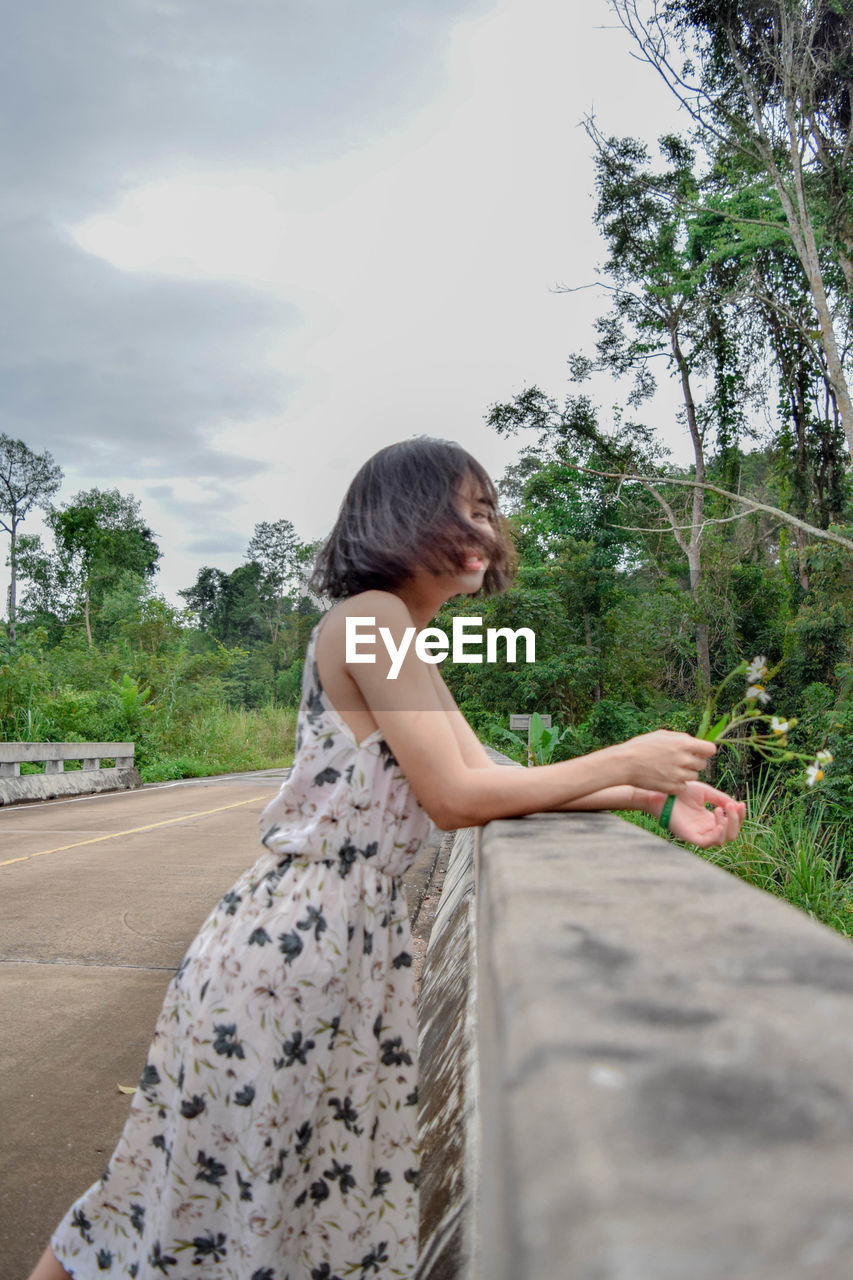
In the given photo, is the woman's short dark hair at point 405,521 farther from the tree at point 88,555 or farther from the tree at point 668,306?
the tree at point 88,555

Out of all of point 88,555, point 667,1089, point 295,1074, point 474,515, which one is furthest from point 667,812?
point 88,555

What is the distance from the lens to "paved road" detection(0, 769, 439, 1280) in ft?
9.10

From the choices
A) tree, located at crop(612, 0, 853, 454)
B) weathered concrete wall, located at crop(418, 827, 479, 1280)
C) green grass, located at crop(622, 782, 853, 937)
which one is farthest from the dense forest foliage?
weathered concrete wall, located at crop(418, 827, 479, 1280)

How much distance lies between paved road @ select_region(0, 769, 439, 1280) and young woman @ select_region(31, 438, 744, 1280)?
95 centimetres

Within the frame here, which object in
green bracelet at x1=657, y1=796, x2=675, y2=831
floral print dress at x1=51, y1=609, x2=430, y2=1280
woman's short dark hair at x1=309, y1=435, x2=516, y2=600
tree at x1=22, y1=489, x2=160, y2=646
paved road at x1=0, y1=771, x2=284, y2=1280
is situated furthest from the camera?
tree at x1=22, y1=489, x2=160, y2=646

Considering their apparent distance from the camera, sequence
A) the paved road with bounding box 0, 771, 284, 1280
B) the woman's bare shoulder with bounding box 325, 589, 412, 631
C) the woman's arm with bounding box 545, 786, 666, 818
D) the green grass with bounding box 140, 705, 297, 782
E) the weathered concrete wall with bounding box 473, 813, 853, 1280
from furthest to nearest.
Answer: the green grass with bounding box 140, 705, 297, 782, the paved road with bounding box 0, 771, 284, 1280, the woman's arm with bounding box 545, 786, 666, 818, the woman's bare shoulder with bounding box 325, 589, 412, 631, the weathered concrete wall with bounding box 473, 813, 853, 1280

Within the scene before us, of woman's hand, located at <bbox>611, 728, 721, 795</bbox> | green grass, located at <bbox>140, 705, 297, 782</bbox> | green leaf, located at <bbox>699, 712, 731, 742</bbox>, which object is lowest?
green grass, located at <bbox>140, 705, 297, 782</bbox>

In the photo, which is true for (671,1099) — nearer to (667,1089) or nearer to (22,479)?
(667,1089)

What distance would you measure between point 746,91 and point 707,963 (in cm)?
2222

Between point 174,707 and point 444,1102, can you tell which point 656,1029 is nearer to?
point 444,1102

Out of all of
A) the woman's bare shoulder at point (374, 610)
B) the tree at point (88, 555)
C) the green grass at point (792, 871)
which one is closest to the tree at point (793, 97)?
the green grass at point (792, 871)

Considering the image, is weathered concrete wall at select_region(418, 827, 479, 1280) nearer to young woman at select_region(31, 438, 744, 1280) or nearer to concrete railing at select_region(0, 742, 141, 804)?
young woman at select_region(31, 438, 744, 1280)

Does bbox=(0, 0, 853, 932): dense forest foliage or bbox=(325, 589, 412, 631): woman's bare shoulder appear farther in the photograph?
bbox=(0, 0, 853, 932): dense forest foliage

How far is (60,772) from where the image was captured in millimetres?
14906
